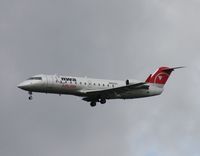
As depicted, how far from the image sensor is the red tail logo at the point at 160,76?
80438mm

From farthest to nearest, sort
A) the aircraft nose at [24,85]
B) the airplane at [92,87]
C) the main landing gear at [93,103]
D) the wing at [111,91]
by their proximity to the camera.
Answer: the main landing gear at [93,103], the wing at [111,91], the airplane at [92,87], the aircraft nose at [24,85]

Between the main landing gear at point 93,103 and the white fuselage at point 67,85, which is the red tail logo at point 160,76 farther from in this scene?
the main landing gear at point 93,103

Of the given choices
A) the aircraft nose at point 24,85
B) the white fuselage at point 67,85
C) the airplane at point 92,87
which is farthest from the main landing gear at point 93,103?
the aircraft nose at point 24,85

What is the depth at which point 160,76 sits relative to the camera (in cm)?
8075

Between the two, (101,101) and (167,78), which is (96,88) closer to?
(101,101)

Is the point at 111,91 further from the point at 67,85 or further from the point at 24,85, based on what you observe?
the point at 24,85

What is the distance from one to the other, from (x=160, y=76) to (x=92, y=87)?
8.94 meters

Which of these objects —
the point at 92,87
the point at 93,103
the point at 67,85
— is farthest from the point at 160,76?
the point at 67,85

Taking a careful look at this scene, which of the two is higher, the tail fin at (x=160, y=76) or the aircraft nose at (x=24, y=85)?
the tail fin at (x=160, y=76)

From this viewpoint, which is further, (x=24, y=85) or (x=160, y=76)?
(x=160, y=76)

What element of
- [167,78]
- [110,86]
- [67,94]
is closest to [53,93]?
[67,94]

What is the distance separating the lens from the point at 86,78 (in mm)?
75562

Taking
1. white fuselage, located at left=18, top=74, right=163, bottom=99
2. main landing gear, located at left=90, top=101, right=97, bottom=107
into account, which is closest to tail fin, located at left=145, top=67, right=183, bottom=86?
white fuselage, located at left=18, top=74, right=163, bottom=99

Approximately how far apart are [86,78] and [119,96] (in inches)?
152
